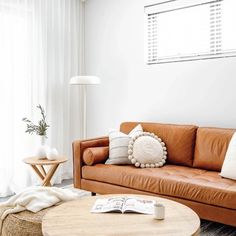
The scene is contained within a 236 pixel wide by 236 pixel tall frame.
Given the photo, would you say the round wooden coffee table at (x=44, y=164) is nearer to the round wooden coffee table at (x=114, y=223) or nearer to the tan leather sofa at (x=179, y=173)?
the tan leather sofa at (x=179, y=173)

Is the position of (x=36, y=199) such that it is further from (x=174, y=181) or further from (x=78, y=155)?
(x=78, y=155)

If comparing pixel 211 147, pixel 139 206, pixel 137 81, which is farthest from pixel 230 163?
pixel 137 81

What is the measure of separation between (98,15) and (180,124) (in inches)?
78.7

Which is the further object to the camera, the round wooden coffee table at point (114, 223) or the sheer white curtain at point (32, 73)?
the sheer white curtain at point (32, 73)

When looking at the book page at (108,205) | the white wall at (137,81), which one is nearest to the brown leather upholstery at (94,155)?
the white wall at (137,81)

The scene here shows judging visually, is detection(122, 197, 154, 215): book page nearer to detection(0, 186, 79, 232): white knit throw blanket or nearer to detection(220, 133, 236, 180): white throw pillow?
detection(0, 186, 79, 232): white knit throw blanket

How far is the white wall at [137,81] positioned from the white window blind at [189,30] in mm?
103

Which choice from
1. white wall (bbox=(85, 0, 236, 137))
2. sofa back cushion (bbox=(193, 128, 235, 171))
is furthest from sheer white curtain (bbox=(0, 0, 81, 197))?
sofa back cushion (bbox=(193, 128, 235, 171))

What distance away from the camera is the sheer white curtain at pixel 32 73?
3.93m

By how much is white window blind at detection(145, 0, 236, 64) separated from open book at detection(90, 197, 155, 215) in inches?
81.6

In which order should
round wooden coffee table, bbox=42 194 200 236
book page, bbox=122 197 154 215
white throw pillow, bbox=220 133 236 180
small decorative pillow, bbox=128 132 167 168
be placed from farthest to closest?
small decorative pillow, bbox=128 132 167 168, white throw pillow, bbox=220 133 236 180, book page, bbox=122 197 154 215, round wooden coffee table, bbox=42 194 200 236

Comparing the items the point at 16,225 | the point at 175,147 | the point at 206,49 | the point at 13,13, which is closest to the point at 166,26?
the point at 206,49

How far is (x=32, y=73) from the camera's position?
13.8 feet

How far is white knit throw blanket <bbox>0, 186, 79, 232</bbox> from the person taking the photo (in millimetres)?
2264
